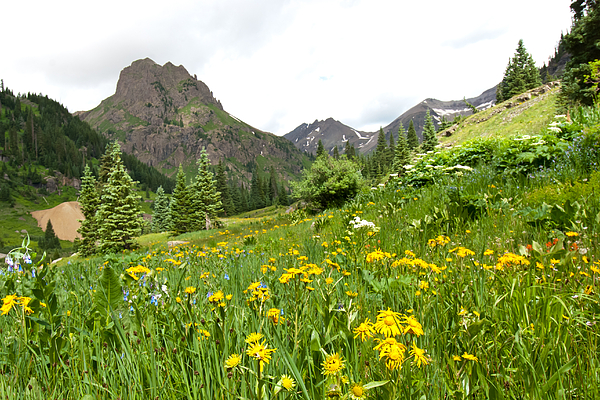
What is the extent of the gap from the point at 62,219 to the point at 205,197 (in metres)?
101

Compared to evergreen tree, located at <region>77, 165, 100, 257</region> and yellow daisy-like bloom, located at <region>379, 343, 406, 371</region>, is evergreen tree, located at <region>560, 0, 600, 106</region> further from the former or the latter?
evergreen tree, located at <region>77, 165, 100, 257</region>

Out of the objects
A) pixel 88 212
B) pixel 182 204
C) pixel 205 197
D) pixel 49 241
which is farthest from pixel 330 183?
pixel 49 241

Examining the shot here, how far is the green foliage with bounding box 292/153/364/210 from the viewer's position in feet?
69.9

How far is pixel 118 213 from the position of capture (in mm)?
27094

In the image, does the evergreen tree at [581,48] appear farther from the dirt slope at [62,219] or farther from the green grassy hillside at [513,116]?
the dirt slope at [62,219]

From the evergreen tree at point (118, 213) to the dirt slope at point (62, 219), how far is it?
93853mm

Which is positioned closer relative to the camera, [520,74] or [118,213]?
[118,213]

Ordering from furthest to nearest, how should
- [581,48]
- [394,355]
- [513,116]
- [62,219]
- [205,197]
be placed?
[62,219], [205,197], [513,116], [581,48], [394,355]

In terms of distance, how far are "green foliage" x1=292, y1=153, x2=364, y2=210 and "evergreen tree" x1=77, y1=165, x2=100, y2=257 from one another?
1094 inches

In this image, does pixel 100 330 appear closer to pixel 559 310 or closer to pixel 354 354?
pixel 354 354

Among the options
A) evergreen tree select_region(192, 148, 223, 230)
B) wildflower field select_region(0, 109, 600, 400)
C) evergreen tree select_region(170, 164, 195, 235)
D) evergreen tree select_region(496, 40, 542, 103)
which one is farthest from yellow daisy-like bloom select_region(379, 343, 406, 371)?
evergreen tree select_region(496, 40, 542, 103)

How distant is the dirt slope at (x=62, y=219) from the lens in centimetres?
9662

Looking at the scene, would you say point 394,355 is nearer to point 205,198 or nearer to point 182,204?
point 205,198

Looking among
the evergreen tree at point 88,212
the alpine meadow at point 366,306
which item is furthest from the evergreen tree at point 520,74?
the evergreen tree at point 88,212
